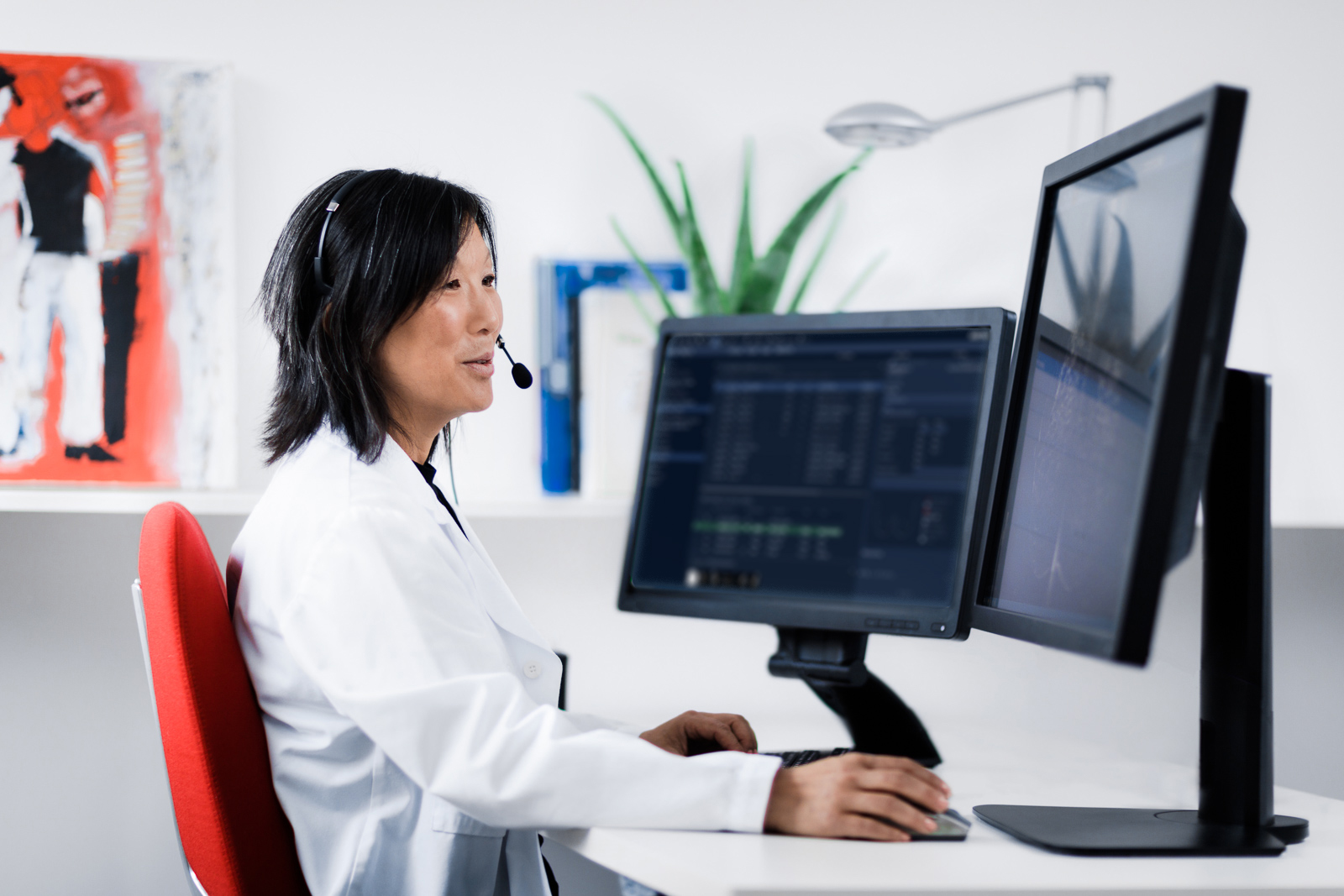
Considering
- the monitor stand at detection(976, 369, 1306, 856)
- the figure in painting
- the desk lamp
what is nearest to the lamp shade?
the desk lamp

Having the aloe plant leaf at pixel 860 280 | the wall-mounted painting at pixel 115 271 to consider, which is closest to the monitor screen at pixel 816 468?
the aloe plant leaf at pixel 860 280

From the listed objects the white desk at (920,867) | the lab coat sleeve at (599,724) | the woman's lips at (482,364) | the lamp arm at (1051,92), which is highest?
the lamp arm at (1051,92)

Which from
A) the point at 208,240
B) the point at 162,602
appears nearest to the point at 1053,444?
the point at 162,602

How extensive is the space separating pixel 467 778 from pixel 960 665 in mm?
1271

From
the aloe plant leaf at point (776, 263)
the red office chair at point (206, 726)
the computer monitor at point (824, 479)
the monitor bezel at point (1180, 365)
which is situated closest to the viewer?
the monitor bezel at point (1180, 365)

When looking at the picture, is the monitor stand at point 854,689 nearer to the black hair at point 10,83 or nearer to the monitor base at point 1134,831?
the monitor base at point 1134,831

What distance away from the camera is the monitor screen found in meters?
1.07

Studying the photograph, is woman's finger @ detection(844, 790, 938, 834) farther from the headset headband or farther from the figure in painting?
the figure in painting

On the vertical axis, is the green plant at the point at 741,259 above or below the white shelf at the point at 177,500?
above

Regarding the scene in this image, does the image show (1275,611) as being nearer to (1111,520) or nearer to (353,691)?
(1111,520)

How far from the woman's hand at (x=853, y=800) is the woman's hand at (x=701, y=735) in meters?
0.30

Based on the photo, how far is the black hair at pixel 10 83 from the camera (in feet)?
5.58

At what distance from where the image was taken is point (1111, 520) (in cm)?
82

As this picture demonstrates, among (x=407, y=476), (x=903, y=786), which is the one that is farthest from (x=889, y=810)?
(x=407, y=476)
